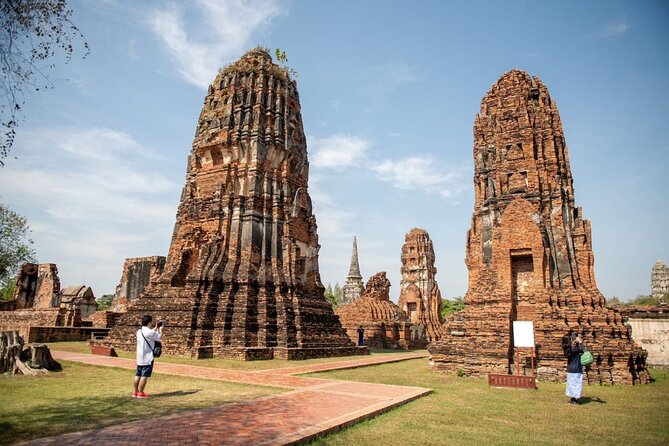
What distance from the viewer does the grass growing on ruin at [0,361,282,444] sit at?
5.48 m

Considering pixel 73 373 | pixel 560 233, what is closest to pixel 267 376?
pixel 73 373

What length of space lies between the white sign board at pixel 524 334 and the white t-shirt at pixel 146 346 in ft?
25.1

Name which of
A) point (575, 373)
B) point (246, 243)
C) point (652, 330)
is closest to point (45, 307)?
point (246, 243)

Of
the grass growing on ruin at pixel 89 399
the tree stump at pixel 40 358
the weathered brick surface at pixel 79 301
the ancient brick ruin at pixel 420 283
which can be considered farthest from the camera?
the ancient brick ruin at pixel 420 283

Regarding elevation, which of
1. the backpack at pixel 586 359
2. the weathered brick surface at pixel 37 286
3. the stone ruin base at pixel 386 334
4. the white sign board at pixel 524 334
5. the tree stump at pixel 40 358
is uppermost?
the weathered brick surface at pixel 37 286

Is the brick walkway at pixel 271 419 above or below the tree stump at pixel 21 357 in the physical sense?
below

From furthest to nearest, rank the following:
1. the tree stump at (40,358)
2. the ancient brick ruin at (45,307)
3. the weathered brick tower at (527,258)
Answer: the ancient brick ruin at (45,307) → the weathered brick tower at (527,258) → the tree stump at (40,358)

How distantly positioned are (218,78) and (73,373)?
626 inches

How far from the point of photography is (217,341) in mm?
15555

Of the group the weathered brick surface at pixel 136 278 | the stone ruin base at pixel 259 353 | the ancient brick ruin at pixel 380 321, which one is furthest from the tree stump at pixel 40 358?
the ancient brick ruin at pixel 380 321

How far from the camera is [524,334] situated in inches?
394

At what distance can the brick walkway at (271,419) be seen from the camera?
490 cm

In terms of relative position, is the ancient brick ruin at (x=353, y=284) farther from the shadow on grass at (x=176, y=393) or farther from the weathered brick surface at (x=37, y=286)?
the shadow on grass at (x=176, y=393)

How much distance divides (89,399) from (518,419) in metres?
6.83
